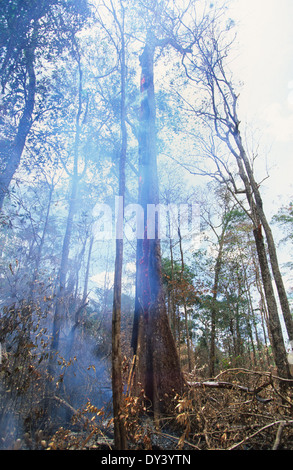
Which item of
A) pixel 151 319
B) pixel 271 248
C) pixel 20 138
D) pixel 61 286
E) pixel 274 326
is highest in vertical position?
pixel 20 138

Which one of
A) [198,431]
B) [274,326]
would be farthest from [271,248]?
[198,431]

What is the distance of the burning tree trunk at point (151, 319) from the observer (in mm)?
3861

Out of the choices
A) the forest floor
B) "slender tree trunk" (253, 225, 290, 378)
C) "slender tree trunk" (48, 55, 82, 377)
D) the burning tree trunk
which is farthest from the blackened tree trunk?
"slender tree trunk" (253, 225, 290, 378)

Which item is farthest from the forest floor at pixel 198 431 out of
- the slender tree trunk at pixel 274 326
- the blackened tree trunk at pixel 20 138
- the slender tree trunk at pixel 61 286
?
the blackened tree trunk at pixel 20 138

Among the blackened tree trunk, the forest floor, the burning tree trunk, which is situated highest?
the blackened tree trunk

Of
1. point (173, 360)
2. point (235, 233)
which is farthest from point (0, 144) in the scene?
point (235, 233)

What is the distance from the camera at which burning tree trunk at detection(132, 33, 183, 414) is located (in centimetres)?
386

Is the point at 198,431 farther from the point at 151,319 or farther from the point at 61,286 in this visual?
the point at 61,286

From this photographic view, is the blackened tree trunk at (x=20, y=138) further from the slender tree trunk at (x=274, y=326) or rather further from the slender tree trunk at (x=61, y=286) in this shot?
the slender tree trunk at (x=274, y=326)

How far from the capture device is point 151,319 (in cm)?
441

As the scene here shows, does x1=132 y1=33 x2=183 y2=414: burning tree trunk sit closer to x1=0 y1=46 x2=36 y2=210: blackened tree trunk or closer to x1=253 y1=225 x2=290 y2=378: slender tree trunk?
x1=253 y1=225 x2=290 y2=378: slender tree trunk

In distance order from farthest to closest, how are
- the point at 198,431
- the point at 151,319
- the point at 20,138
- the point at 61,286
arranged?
the point at 20,138 < the point at 61,286 < the point at 151,319 < the point at 198,431

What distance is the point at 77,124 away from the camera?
10828 mm
